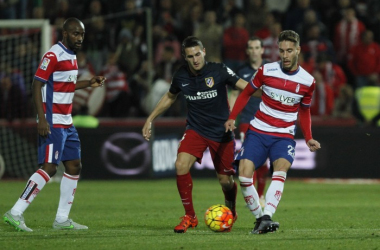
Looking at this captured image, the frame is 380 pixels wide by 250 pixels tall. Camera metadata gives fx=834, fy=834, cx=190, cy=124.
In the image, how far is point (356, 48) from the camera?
61.2 feet

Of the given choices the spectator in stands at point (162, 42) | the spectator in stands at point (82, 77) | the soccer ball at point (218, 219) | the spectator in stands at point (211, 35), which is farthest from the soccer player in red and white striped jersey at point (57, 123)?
the spectator in stands at point (162, 42)

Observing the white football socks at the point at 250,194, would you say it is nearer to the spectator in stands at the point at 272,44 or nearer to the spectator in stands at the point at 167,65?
the spectator in stands at the point at 272,44

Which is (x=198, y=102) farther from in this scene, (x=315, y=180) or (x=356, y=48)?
(x=356, y=48)

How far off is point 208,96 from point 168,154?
8.19 metres

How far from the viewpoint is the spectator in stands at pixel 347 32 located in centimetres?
1894

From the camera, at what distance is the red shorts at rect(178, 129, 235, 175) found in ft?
30.3

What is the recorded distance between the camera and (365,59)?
18.5 metres

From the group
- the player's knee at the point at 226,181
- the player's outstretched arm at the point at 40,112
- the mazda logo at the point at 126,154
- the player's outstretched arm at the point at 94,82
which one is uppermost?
the player's outstretched arm at the point at 94,82

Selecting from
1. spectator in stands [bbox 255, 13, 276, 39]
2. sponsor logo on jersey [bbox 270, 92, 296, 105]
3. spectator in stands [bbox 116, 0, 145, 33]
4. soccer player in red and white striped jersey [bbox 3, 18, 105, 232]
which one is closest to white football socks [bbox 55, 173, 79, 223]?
soccer player in red and white striped jersey [bbox 3, 18, 105, 232]

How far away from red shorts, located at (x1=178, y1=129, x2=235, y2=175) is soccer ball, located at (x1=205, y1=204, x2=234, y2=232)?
707mm

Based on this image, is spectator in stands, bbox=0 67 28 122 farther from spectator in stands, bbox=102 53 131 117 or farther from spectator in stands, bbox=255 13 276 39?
spectator in stands, bbox=255 13 276 39

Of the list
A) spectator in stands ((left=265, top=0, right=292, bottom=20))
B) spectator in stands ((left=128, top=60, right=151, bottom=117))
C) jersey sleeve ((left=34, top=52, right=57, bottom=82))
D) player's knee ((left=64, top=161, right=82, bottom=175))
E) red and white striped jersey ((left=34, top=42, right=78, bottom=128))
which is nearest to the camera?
jersey sleeve ((left=34, top=52, right=57, bottom=82))

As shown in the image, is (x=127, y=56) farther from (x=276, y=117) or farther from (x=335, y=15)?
(x=276, y=117)

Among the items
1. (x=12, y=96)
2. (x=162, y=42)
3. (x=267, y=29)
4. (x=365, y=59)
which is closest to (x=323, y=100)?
(x=365, y=59)
